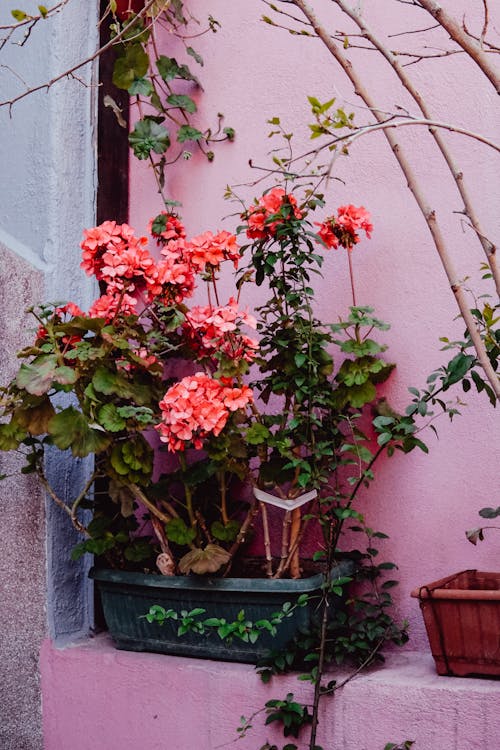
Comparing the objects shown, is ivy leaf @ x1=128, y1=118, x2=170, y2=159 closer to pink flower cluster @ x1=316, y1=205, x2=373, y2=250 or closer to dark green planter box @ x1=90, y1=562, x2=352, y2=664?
pink flower cluster @ x1=316, y1=205, x2=373, y2=250

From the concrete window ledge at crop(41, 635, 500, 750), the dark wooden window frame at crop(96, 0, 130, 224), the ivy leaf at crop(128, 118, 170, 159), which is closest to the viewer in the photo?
the concrete window ledge at crop(41, 635, 500, 750)

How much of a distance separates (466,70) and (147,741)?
215 centimetres

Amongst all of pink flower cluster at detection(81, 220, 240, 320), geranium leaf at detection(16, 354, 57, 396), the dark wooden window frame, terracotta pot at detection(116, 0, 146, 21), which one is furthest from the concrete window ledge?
terracotta pot at detection(116, 0, 146, 21)

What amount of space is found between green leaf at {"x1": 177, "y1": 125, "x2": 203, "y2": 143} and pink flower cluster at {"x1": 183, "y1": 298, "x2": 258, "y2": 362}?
77 cm

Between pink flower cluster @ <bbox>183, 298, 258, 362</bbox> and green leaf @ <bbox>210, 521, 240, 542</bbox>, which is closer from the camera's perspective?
pink flower cluster @ <bbox>183, 298, 258, 362</bbox>

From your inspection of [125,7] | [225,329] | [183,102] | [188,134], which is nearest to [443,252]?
[225,329]

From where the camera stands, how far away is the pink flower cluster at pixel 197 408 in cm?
218

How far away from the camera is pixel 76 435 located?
2.36m

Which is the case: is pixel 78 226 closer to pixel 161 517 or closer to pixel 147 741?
pixel 161 517

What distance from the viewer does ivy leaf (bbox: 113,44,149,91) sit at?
288cm

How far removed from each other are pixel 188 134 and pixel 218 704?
1798mm

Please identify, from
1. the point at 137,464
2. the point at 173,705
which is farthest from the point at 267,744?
the point at 137,464

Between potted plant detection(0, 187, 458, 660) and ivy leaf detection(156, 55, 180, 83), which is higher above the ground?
ivy leaf detection(156, 55, 180, 83)

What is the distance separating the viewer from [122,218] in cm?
308
